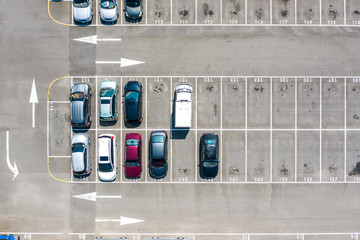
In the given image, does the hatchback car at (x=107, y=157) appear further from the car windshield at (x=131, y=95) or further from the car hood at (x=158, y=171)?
the car windshield at (x=131, y=95)

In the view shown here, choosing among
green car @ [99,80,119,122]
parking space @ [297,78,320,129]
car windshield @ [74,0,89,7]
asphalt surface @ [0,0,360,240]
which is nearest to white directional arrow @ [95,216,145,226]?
asphalt surface @ [0,0,360,240]

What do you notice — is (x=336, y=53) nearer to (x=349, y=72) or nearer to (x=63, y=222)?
(x=349, y=72)

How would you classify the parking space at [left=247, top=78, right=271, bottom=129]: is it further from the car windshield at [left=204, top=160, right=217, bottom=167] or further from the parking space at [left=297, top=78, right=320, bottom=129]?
the car windshield at [left=204, top=160, right=217, bottom=167]

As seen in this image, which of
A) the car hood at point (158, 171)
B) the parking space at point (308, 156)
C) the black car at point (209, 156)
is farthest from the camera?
the parking space at point (308, 156)

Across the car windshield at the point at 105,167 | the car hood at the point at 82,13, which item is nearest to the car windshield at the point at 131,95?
the car windshield at the point at 105,167

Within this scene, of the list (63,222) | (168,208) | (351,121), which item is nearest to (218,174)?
(168,208)

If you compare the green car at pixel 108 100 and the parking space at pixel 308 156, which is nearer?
the green car at pixel 108 100
